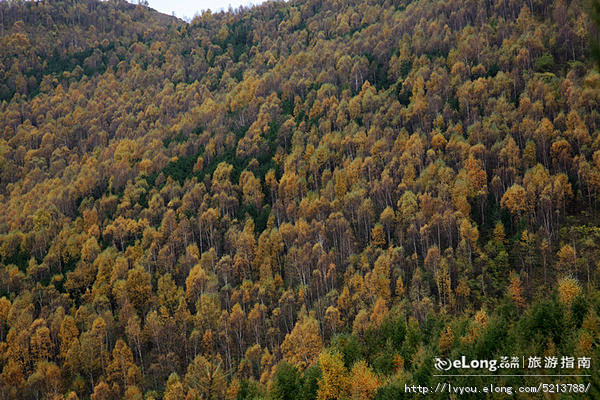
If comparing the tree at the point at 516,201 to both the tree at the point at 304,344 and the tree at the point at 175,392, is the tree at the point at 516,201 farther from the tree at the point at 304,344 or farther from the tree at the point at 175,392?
the tree at the point at 175,392

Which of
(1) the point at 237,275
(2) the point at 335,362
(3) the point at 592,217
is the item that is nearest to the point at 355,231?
(1) the point at 237,275

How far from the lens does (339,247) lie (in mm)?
124000

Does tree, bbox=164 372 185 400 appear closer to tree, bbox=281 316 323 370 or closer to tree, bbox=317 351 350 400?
tree, bbox=281 316 323 370

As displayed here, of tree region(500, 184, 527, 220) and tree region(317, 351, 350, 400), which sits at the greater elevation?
tree region(500, 184, 527, 220)

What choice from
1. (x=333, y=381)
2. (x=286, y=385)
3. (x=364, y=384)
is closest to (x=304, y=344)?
(x=286, y=385)

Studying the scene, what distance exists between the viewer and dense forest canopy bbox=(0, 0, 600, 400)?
6819cm

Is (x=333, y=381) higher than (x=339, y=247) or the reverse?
higher

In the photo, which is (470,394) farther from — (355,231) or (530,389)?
(355,231)

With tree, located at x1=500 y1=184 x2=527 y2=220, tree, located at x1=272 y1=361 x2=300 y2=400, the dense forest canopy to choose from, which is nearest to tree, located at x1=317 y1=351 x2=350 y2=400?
the dense forest canopy

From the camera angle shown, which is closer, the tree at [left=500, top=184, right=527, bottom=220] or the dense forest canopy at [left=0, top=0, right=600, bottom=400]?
the dense forest canopy at [left=0, top=0, right=600, bottom=400]

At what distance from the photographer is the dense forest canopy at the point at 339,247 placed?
68188 mm

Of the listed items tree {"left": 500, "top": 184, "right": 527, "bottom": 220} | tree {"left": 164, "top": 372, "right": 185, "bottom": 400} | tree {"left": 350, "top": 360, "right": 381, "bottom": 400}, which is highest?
tree {"left": 500, "top": 184, "right": 527, "bottom": 220}

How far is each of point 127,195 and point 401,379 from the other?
484 feet

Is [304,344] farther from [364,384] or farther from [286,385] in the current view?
[364,384]
